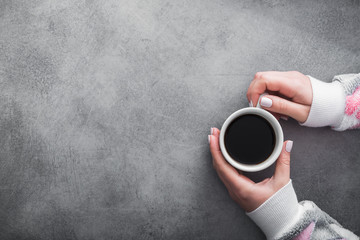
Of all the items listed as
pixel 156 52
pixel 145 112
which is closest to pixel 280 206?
pixel 145 112

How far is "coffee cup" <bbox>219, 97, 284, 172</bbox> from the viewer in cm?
68

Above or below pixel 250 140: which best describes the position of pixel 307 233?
below

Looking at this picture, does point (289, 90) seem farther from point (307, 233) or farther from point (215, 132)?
point (307, 233)

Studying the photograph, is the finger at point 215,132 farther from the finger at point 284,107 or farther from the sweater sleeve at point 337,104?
the sweater sleeve at point 337,104

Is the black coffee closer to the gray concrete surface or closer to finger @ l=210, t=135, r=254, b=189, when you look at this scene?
finger @ l=210, t=135, r=254, b=189

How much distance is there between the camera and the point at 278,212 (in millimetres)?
731

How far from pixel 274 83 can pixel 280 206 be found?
370 mm

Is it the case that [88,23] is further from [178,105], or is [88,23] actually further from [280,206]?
[280,206]

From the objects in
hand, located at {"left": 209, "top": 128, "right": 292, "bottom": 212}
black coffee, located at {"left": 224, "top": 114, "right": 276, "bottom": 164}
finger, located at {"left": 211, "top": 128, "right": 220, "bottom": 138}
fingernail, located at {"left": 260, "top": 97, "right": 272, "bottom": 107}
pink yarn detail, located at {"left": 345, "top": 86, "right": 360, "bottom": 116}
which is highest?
fingernail, located at {"left": 260, "top": 97, "right": 272, "bottom": 107}

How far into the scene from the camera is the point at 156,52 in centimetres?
86

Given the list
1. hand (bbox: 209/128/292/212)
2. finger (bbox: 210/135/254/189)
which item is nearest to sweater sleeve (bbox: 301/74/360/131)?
hand (bbox: 209/128/292/212)

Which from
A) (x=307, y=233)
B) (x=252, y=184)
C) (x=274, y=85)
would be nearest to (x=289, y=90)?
(x=274, y=85)

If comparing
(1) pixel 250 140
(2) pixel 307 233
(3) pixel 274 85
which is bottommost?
(2) pixel 307 233

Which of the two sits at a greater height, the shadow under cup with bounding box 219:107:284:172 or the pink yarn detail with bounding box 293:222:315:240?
the shadow under cup with bounding box 219:107:284:172
